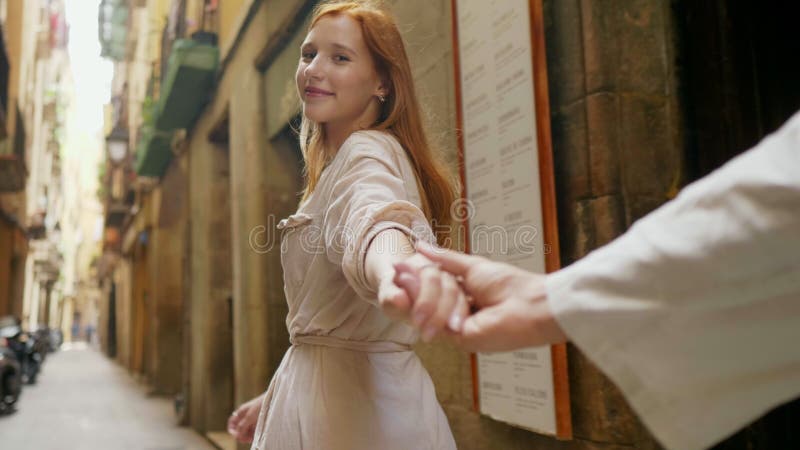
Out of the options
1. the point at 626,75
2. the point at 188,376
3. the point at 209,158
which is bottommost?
the point at 188,376

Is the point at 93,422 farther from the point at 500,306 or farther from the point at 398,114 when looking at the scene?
the point at 500,306

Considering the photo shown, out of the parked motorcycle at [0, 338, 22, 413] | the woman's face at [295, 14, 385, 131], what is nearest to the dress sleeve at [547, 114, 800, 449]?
the woman's face at [295, 14, 385, 131]

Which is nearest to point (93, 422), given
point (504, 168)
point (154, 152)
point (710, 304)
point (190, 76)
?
point (190, 76)

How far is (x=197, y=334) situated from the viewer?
8969 millimetres

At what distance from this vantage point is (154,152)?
12.7 metres

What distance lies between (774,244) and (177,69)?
8287 mm

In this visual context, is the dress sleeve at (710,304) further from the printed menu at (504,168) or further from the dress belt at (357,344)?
the printed menu at (504,168)

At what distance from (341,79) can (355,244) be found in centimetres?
52

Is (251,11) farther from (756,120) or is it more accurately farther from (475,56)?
(756,120)

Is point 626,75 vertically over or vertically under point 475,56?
under

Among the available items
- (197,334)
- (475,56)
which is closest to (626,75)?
(475,56)

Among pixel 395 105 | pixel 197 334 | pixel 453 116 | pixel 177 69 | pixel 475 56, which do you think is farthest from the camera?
pixel 197 334

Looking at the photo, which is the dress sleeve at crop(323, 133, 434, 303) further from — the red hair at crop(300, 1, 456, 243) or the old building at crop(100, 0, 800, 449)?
the old building at crop(100, 0, 800, 449)

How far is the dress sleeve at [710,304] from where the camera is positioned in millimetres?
765
